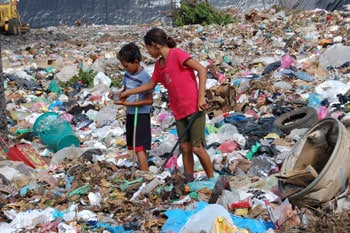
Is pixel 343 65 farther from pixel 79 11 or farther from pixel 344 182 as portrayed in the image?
pixel 79 11

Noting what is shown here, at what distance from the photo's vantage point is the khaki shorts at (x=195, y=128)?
4.68 m

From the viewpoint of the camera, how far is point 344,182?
3.99 metres

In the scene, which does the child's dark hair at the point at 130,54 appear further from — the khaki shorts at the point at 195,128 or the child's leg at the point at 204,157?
the child's leg at the point at 204,157

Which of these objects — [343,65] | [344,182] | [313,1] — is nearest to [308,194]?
[344,182]

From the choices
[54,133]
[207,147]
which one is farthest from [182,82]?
[54,133]

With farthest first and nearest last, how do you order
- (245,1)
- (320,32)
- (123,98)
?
(245,1), (320,32), (123,98)

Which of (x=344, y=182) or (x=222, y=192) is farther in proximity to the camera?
(x=222, y=192)

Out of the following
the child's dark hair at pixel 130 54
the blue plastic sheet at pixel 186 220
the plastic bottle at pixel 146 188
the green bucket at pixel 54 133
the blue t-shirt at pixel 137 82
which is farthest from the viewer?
the green bucket at pixel 54 133

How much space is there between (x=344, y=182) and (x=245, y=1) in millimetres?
27175

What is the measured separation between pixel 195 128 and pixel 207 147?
188 centimetres

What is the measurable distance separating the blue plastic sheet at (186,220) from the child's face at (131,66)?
5.16 ft

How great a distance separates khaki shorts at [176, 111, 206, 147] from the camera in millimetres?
4680

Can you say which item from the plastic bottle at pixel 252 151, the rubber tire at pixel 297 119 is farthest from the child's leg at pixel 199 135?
the rubber tire at pixel 297 119

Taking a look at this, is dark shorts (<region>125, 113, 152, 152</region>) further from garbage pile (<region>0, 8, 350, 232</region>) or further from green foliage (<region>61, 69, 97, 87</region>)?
green foliage (<region>61, 69, 97, 87</region>)
